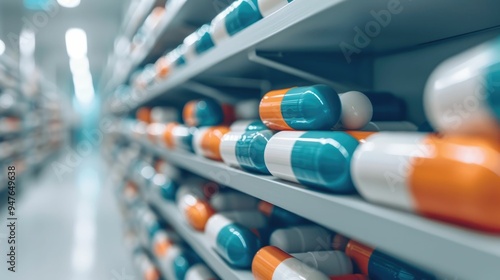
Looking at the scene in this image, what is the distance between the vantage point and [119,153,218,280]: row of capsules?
6.63 feet

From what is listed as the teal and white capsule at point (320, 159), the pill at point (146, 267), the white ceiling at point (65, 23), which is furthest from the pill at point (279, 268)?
the white ceiling at point (65, 23)

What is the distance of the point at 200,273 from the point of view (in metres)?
1.83

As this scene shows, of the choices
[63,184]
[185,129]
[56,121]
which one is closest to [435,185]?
[185,129]

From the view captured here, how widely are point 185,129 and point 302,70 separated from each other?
0.89m

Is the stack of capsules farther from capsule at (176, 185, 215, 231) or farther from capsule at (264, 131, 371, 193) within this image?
capsule at (176, 185, 215, 231)

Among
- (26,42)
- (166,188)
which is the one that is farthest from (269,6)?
(26,42)

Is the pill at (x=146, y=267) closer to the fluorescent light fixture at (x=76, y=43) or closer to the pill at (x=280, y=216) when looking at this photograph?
the pill at (x=280, y=216)

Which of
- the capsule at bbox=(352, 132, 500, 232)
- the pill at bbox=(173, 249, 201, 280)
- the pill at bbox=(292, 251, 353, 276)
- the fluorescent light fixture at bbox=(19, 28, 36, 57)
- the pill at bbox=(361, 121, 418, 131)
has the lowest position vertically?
the pill at bbox=(173, 249, 201, 280)

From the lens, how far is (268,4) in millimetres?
1179

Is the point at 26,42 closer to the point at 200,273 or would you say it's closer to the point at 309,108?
the point at 200,273

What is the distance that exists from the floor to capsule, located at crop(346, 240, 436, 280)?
259 centimetres

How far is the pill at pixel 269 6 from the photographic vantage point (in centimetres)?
111

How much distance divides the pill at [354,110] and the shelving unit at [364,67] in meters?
0.17

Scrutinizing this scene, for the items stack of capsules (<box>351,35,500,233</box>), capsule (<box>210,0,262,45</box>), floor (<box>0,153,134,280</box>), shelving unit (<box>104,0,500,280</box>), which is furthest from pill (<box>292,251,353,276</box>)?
floor (<box>0,153,134,280</box>)
